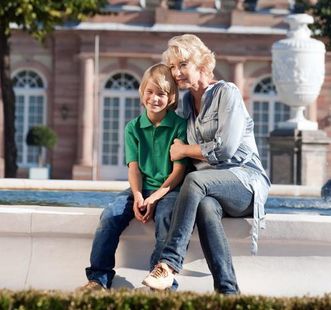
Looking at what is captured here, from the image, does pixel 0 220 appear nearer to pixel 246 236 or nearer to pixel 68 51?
pixel 246 236

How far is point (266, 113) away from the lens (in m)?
37.2

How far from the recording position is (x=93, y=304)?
5867mm

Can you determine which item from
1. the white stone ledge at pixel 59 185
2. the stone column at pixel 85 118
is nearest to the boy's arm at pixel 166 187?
the white stone ledge at pixel 59 185

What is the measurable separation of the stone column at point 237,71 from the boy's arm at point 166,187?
30353mm

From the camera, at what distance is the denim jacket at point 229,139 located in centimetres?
679

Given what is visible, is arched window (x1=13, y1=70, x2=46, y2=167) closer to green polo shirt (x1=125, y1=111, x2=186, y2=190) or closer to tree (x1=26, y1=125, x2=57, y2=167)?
tree (x1=26, y1=125, x2=57, y2=167)

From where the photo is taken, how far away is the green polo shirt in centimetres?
698

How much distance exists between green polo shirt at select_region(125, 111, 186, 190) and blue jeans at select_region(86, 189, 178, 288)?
0.96 feet

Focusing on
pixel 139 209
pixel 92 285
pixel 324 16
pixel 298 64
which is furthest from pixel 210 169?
pixel 324 16

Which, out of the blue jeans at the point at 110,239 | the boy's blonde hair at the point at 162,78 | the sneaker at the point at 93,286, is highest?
the boy's blonde hair at the point at 162,78

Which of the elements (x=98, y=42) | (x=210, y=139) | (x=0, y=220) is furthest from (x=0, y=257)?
(x=98, y=42)

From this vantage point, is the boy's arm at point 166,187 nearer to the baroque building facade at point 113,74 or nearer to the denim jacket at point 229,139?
the denim jacket at point 229,139

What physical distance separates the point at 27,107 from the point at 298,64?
63.9ft

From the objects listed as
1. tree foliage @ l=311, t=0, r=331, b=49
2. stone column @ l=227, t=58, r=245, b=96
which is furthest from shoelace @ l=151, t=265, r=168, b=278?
stone column @ l=227, t=58, r=245, b=96
